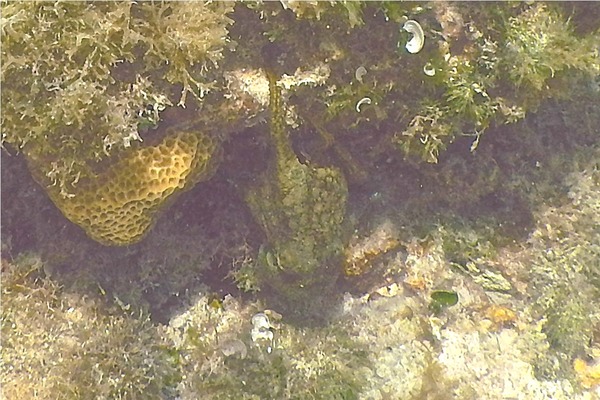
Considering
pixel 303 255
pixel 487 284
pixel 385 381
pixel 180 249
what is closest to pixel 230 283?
pixel 180 249

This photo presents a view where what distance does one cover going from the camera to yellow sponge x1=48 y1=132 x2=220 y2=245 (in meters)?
3.21

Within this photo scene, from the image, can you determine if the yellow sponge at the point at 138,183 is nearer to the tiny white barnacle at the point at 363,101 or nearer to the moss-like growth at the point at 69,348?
the moss-like growth at the point at 69,348

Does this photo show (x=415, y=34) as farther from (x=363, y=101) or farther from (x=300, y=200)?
(x=300, y=200)

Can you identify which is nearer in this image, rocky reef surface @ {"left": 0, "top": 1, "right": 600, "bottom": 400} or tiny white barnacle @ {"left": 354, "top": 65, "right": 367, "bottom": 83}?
rocky reef surface @ {"left": 0, "top": 1, "right": 600, "bottom": 400}

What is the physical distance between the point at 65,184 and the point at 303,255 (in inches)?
59.8

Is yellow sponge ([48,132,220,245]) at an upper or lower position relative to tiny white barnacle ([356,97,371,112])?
lower

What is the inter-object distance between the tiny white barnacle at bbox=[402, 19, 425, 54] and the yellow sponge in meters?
1.30

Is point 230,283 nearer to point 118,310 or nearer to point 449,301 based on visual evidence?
point 118,310

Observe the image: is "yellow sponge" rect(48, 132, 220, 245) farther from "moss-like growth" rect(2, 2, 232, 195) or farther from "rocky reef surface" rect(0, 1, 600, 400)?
"moss-like growth" rect(2, 2, 232, 195)

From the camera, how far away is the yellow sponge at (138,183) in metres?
3.21

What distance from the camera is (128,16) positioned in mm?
2789

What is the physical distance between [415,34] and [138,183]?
5.93ft

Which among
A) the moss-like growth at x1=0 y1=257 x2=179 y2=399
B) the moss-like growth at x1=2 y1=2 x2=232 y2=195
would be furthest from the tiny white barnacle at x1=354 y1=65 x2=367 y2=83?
the moss-like growth at x1=0 y1=257 x2=179 y2=399

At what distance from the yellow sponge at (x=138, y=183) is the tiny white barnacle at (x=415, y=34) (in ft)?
4.26
